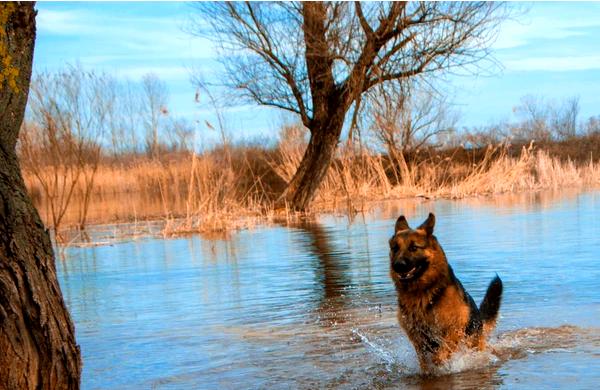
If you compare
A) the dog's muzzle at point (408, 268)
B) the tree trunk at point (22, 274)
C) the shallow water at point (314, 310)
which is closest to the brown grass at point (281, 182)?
the shallow water at point (314, 310)

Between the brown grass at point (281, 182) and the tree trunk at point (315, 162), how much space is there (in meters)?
0.47

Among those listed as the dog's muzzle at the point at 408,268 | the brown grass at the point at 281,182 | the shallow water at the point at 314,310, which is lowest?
the shallow water at the point at 314,310

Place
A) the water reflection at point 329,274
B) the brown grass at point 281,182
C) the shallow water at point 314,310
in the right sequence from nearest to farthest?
the shallow water at point 314,310
the water reflection at point 329,274
the brown grass at point 281,182

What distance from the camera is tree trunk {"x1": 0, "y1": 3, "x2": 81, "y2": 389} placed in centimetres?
463

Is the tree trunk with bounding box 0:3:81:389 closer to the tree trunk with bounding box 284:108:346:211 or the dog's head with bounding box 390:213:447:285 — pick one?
the dog's head with bounding box 390:213:447:285

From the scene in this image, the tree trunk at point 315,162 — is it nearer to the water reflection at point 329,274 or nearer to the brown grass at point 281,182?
the brown grass at point 281,182

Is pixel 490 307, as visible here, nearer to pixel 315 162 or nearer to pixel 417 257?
pixel 417 257

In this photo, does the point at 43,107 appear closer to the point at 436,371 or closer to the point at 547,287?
the point at 547,287

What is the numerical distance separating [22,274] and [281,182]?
77.1 ft

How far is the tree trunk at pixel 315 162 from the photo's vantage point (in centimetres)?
2139

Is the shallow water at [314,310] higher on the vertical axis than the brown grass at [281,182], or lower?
lower

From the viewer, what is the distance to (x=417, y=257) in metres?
6.39

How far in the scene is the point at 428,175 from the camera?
25547 millimetres

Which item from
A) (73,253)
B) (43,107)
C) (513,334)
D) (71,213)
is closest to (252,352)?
(513,334)
